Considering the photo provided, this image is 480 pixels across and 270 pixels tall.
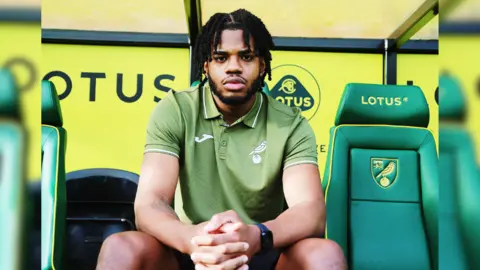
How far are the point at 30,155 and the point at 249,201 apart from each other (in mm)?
1054

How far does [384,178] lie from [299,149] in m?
0.63

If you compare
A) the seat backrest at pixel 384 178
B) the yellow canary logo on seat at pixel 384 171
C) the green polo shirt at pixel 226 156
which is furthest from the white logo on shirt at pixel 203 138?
the yellow canary logo on seat at pixel 384 171

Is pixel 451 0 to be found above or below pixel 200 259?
above

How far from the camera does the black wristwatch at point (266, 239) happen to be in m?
1.33

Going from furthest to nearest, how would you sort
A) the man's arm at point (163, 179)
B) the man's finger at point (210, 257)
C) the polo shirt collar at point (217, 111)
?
1. the polo shirt collar at point (217, 111)
2. the man's arm at point (163, 179)
3. the man's finger at point (210, 257)

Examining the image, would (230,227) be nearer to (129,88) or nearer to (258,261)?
(258,261)

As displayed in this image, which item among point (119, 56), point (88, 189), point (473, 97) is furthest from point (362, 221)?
point (473, 97)

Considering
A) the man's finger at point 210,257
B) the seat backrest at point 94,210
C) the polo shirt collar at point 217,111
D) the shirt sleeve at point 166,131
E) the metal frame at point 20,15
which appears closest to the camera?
the metal frame at point 20,15

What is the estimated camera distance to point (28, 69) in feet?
1.80

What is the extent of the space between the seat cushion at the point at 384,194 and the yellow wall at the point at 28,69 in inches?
58.9

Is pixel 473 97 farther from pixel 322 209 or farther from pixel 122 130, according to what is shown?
pixel 122 130

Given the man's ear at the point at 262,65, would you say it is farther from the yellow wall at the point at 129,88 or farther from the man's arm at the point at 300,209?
the yellow wall at the point at 129,88

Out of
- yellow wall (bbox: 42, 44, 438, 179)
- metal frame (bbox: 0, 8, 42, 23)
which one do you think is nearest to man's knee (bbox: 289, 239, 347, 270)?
metal frame (bbox: 0, 8, 42, 23)

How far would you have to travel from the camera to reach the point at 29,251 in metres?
0.56
